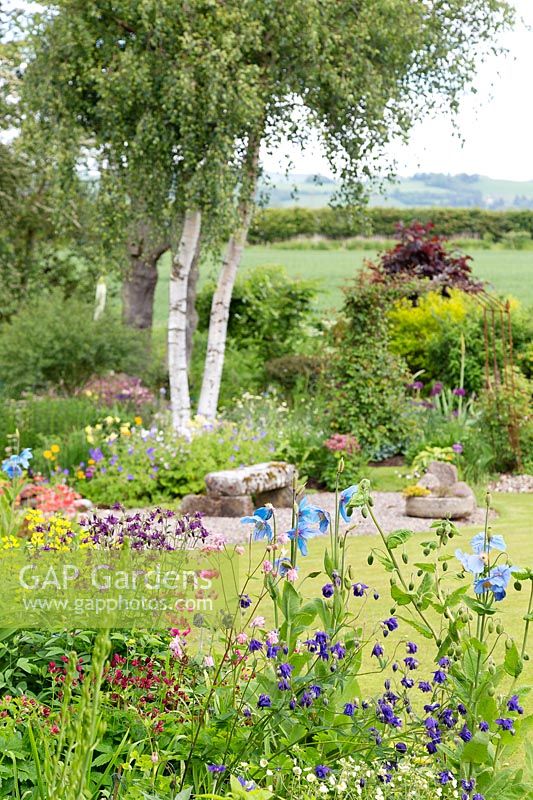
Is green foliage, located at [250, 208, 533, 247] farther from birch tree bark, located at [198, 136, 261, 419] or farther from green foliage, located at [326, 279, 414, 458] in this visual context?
green foliage, located at [326, 279, 414, 458]

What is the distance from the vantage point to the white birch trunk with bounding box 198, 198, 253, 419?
35.8 feet

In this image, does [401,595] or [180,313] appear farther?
[180,313]

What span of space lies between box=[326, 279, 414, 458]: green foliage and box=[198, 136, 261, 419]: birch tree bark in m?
1.46

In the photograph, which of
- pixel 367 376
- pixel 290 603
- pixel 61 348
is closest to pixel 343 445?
pixel 367 376

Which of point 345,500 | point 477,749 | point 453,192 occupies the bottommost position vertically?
point 477,749

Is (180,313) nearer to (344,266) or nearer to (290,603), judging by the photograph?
(290,603)

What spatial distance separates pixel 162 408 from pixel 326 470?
9.60ft

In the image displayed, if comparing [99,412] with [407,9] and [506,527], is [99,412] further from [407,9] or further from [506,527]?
[407,9]

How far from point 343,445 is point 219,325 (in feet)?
8.19

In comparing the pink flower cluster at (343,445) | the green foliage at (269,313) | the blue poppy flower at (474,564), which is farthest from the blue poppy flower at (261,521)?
the green foliage at (269,313)

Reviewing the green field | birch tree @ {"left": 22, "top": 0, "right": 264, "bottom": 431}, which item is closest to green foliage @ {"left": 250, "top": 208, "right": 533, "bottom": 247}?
the green field

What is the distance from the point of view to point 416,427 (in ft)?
34.6

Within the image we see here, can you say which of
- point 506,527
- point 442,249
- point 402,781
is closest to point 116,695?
point 402,781

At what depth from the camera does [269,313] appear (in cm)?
1517
